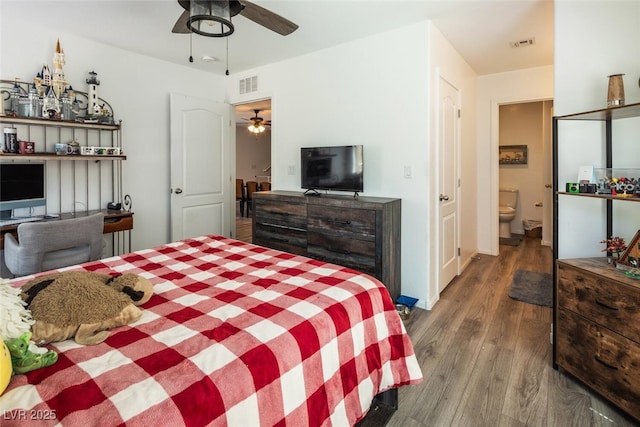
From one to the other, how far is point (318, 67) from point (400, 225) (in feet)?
6.26

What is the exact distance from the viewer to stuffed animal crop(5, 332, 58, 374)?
0.87 metres

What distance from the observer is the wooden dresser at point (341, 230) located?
9.34 ft

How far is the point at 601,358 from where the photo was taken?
173 cm

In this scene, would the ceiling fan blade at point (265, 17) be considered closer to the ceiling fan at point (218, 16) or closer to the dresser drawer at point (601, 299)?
the ceiling fan at point (218, 16)

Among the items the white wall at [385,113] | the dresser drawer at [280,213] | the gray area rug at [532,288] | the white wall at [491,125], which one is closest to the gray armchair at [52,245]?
the dresser drawer at [280,213]

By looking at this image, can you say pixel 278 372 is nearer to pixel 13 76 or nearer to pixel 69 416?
pixel 69 416

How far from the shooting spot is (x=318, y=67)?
12.0 ft

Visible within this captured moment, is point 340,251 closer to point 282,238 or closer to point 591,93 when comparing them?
point 282,238

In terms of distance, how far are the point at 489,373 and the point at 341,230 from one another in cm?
154

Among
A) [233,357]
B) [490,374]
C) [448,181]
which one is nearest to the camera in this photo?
[233,357]

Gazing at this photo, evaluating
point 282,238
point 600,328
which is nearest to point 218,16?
point 282,238

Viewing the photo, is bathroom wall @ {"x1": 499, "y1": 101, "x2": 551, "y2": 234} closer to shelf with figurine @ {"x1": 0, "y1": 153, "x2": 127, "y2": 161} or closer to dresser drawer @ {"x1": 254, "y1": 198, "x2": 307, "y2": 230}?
dresser drawer @ {"x1": 254, "y1": 198, "x2": 307, "y2": 230}

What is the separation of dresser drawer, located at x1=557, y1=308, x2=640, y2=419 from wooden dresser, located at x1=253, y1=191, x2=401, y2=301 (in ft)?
4.15

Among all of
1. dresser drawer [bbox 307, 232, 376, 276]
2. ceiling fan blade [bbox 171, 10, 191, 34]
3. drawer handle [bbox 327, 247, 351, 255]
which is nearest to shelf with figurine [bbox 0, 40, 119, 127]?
ceiling fan blade [bbox 171, 10, 191, 34]
